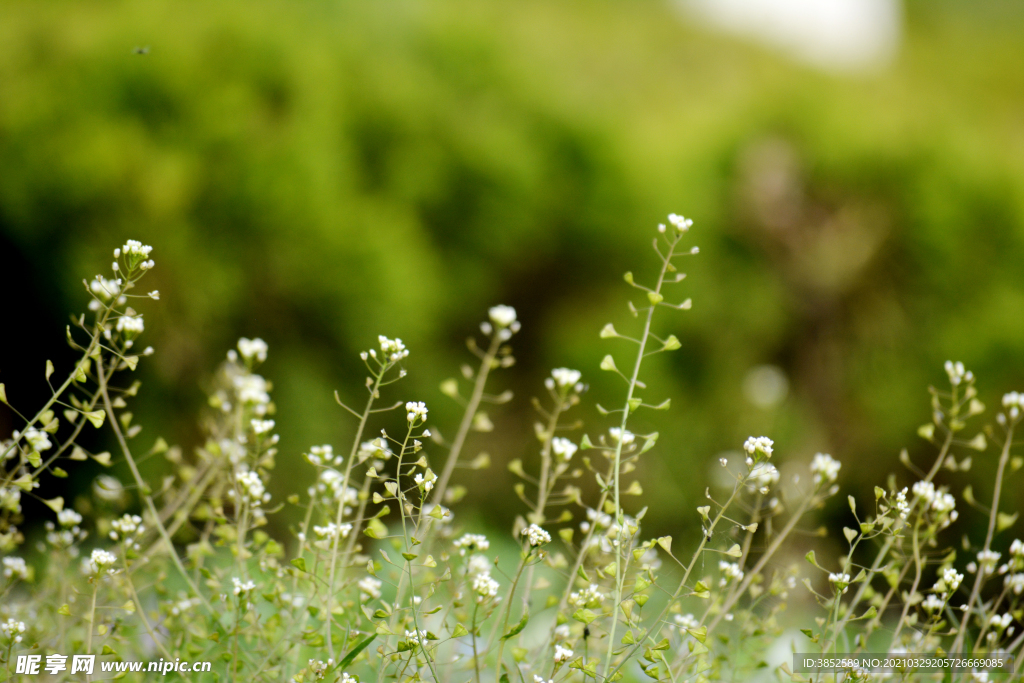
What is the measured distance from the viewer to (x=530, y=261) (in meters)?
2.98

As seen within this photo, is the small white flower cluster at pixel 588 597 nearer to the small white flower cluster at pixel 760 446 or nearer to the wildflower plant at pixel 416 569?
the wildflower plant at pixel 416 569

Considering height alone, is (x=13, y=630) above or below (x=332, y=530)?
below

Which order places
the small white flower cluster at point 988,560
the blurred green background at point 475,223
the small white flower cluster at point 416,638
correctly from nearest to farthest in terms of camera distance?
the small white flower cluster at point 416,638 < the small white flower cluster at point 988,560 < the blurred green background at point 475,223

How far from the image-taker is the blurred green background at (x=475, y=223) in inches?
85.9

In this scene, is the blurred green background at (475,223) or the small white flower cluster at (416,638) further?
the blurred green background at (475,223)

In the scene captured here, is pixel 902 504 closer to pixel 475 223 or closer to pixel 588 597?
pixel 588 597

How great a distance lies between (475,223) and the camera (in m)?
2.78

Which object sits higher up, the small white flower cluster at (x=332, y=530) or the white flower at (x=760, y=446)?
the white flower at (x=760, y=446)

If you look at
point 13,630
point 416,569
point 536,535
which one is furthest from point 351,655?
point 416,569

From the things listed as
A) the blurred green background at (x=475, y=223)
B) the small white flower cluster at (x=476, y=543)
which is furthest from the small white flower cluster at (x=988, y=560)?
the blurred green background at (x=475, y=223)

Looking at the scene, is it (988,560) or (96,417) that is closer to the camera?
(96,417)

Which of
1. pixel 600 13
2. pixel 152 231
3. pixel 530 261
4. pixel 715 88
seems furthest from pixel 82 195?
pixel 600 13

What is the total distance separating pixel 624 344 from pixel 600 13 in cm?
391

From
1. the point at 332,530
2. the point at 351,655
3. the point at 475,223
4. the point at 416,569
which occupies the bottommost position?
the point at 351,655
